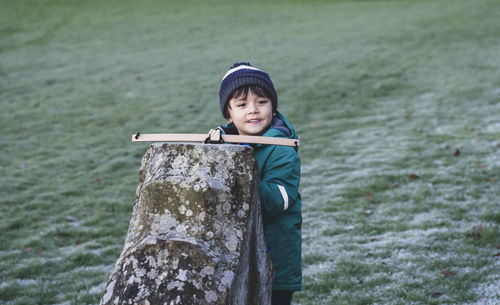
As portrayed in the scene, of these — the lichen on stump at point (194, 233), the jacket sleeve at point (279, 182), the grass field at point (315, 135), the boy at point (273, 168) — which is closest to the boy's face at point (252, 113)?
the boy at point (273, 168)

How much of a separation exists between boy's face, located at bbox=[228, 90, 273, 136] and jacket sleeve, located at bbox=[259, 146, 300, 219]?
286 millimetres

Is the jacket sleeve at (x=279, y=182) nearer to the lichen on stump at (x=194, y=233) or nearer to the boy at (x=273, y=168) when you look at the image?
the boy at (x=273, y=168)

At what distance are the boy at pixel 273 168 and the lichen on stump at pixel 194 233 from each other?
246mm

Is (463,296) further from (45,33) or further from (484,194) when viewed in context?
(45,33)

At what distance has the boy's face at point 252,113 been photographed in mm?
2748

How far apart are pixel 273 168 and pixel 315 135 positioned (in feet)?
27.3

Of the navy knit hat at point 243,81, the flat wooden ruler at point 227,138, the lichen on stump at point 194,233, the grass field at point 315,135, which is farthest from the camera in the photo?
the grass field at point 315,135

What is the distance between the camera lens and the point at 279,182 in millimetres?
2461

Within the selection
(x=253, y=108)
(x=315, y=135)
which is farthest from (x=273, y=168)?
(x=315, y=135)

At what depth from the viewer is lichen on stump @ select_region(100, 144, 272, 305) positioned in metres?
1.84

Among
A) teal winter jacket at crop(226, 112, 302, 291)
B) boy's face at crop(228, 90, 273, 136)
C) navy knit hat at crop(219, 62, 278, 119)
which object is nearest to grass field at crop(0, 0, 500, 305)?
teal winter jacket at crop(226, 112, 302, 291)

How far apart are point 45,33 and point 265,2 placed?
15258 millimetres

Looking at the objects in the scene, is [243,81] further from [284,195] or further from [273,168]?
[284,195]

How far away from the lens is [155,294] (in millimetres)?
1812
